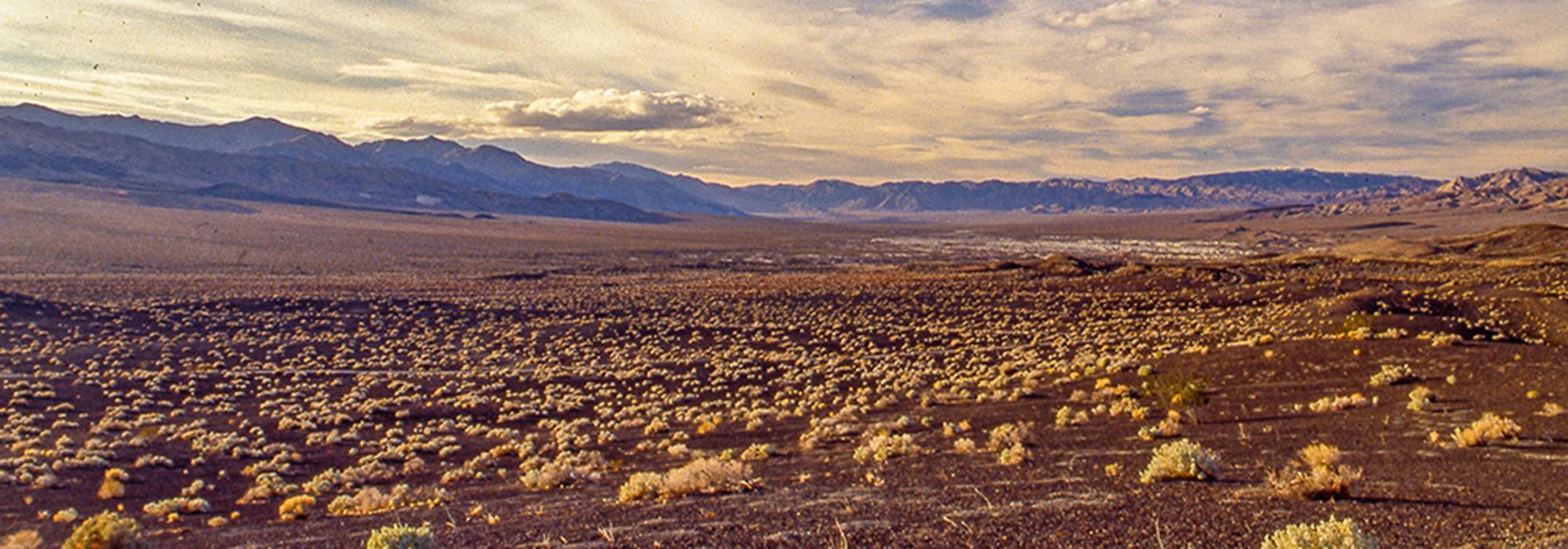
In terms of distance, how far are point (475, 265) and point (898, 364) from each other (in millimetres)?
61878

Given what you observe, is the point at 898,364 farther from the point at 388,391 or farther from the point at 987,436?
the point at 388,391

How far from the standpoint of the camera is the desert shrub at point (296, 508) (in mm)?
11148

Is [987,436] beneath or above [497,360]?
above

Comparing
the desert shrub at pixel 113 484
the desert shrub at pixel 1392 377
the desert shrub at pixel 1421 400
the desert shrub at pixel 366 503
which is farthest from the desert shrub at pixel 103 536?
the desert shrub at pixel 1392 377

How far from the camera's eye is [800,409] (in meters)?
17.9

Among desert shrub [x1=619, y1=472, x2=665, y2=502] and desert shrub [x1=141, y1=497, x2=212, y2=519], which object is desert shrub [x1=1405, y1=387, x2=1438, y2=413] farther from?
desert shrub [x1=141, y1=497, x2=212, y2=519]

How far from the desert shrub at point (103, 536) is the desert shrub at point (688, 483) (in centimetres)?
490

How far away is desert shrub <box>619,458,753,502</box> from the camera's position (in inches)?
385

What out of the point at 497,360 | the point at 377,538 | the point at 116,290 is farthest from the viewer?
the point at 116,290

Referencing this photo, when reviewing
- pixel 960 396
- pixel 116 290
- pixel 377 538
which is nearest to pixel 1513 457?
pixel 960 396

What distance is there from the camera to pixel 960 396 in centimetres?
1731

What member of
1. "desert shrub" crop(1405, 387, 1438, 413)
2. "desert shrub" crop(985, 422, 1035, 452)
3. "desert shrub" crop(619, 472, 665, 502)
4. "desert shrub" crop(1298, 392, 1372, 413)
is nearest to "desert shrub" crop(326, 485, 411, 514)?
"desert shrub" crop(619, 472, 665, 502)

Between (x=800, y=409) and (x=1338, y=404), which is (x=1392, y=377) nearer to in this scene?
(x=1338, y=404)

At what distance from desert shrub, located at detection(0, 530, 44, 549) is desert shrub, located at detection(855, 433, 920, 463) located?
383 inches
